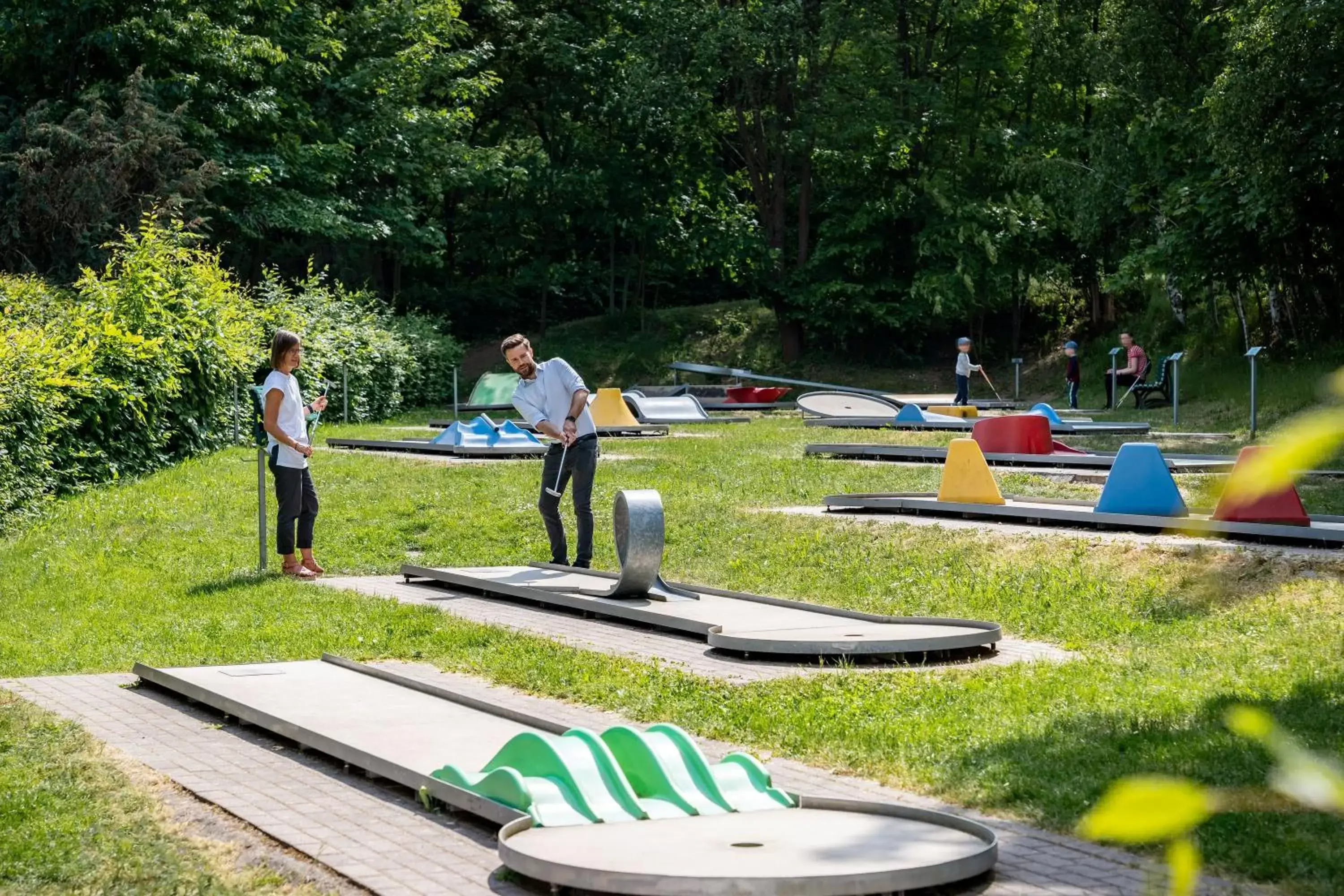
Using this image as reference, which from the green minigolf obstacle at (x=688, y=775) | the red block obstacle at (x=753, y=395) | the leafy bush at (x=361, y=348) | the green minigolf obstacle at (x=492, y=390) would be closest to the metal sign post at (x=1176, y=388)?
the red block obstacle at (x=753, y=395)

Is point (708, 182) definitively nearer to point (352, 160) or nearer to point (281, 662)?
point (352, 160)

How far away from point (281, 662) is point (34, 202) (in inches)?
1103

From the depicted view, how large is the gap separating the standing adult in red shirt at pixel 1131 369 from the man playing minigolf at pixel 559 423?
74.5 ft

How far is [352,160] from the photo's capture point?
43750mm

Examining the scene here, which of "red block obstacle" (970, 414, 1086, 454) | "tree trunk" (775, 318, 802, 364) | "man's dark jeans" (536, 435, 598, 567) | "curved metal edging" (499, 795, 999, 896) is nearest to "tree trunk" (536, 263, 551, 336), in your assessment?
"tree trunk" (775, 318, 802, 364)

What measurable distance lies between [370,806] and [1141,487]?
30.5ft

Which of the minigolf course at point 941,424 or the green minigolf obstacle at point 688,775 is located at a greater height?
the minigolf course at point 941,424

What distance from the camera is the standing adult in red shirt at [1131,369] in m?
34.2

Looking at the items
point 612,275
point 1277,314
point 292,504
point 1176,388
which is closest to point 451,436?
point 292,504

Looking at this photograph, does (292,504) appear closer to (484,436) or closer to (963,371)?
(484,436)

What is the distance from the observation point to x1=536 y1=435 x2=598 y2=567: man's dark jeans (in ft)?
44.1

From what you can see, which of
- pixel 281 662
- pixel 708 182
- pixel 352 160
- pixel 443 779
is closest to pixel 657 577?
pixel 281 662

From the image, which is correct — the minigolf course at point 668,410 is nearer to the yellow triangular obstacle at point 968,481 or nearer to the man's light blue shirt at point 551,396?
the yellow triangular obstacle at point 968,481

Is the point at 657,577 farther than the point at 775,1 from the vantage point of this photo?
No
